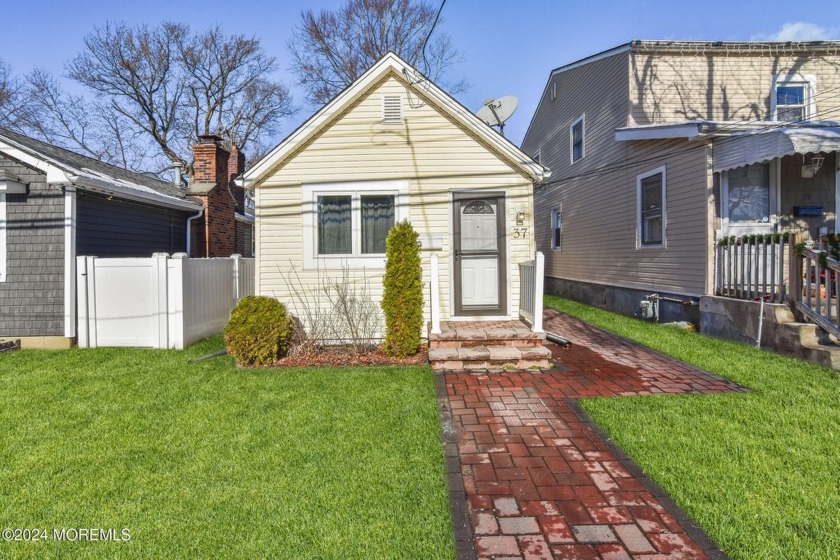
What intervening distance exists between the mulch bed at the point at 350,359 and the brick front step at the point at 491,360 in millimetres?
474

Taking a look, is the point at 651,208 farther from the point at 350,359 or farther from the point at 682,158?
the point at 350,359

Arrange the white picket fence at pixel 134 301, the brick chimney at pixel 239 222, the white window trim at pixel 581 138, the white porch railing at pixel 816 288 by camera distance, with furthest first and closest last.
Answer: the brick chimney at pixel 239 222
the white window trim at pixel 581 138
the white picket fence at pixel 134 301
the white porch railing at pixel 816 288

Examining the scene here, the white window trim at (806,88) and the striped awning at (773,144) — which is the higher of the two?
the white window trim at (806,88)

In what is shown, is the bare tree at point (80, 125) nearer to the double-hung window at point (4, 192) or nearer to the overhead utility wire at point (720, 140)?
the double-hung window at point (4, 192)

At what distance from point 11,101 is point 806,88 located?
3176 cm

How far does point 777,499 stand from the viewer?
111 inches

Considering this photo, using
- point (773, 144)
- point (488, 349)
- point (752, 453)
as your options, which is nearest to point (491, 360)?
point (488, 349)

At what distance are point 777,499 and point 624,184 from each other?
931cm

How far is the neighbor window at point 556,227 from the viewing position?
50.3 feet

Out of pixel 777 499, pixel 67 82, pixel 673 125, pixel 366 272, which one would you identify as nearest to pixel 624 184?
pixel 673 125

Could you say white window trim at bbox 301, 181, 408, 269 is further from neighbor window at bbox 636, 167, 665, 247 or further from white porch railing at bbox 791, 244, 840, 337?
white porch railing at bbox 791, 244, 840, 337

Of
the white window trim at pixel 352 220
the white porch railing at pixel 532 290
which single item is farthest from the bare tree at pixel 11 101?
the white porch railing at pixel 532 290

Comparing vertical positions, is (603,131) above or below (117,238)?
above

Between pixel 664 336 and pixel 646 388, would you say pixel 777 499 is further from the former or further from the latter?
pixel 664 336
